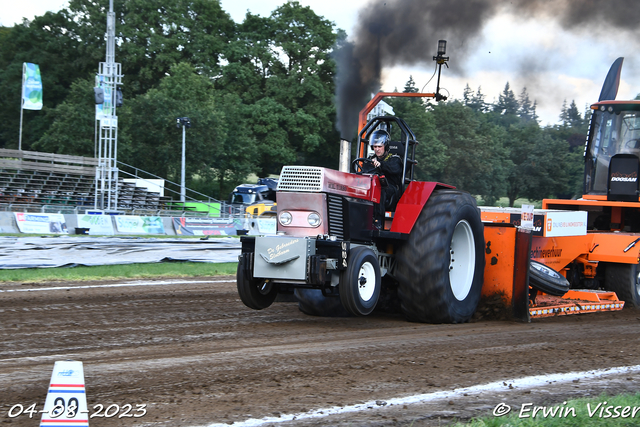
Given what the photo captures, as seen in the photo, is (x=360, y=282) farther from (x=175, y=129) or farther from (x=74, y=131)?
(x=74, y=131)

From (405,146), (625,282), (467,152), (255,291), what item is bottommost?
(625,282)

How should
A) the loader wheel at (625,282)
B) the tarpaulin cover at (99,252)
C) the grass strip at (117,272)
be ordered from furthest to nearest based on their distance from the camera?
the tarpaulin cover at (99,252) → the grass strip at (117,272) → the loader wheel at (625,282)

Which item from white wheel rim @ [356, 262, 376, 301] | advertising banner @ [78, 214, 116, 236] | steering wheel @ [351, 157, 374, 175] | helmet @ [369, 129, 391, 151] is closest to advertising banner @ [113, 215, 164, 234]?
advertising banner @ [78, 214, 116, 236]

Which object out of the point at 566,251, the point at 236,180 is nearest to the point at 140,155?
the point at 236,180

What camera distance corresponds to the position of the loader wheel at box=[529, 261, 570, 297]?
25.9ft

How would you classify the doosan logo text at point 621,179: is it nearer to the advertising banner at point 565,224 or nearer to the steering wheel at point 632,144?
the steering wheel at point 632,144

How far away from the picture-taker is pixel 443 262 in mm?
6711

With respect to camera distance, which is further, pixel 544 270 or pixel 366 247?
pixel 544 270

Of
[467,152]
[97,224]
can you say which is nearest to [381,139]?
[97,224]

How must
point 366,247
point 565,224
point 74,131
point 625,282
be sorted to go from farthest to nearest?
point 74,131
point 625,282
point 565,224
point 366,247

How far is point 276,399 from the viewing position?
4023 mm

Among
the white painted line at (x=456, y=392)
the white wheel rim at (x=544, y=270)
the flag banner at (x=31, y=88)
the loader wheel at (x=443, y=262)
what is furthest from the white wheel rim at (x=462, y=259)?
the flag banner at (x=31, y=88)

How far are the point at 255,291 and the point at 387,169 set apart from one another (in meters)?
1.90

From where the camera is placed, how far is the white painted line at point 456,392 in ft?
12.0
